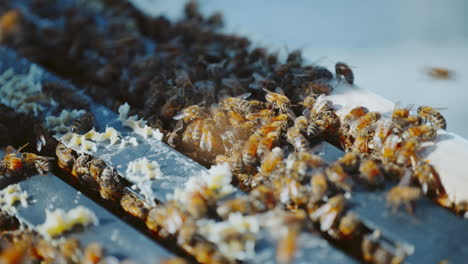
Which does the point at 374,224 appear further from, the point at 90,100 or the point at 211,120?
the point at 90,100

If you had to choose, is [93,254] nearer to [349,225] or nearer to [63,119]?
[349,225]

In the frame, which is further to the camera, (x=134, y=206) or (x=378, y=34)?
(x=378, y=34)

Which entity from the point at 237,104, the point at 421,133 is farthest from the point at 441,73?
the point at 237,104

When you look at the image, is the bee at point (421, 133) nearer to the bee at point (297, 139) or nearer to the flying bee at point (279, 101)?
the bee at point (297, 139)

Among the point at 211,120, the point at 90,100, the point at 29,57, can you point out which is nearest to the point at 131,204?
the point at 211,120

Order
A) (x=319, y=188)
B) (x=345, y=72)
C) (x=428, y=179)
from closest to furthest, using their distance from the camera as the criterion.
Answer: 1. (x=319, y=188)
2. (x=428, y=179)
3. (x=345, y=72)

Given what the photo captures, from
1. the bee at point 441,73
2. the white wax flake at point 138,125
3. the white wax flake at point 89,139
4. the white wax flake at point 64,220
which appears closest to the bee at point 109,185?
the white wax flake at point 89,139

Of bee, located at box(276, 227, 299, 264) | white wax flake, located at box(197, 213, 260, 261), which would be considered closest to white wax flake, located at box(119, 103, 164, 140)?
white wax flake, located at box(197, 213, 260, 261)
